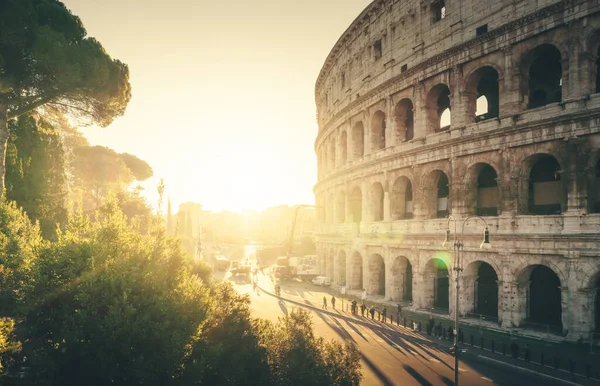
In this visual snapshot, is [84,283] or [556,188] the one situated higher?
[556,188]

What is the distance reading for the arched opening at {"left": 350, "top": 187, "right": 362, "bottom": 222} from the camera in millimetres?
29978

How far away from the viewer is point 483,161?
19.8 meters

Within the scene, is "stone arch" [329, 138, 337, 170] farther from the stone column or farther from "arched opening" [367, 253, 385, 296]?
the stone column

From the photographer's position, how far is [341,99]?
32812 mm

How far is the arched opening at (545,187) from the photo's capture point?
18188 mm

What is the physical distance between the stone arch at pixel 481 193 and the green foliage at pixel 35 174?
25.7 m

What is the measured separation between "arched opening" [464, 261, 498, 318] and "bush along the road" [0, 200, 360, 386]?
15.3 m

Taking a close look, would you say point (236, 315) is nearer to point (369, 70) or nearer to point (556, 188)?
point (556, 188)

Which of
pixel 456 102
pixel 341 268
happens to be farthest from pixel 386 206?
pixel 341 268

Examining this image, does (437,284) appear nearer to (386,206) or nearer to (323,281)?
(386,206)

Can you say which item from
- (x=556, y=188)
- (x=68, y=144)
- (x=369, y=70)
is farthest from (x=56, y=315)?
(x=68, y=144)

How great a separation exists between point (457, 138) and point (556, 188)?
573cm

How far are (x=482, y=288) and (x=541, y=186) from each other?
7.00 metres

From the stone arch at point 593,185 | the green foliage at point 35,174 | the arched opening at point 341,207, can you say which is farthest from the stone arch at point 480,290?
the green foliage at point 35,174
